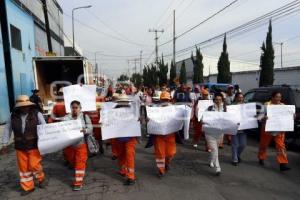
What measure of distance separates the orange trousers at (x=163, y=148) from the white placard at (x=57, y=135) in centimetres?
155

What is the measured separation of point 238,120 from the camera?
288 inches

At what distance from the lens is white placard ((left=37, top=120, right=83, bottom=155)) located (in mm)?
5975

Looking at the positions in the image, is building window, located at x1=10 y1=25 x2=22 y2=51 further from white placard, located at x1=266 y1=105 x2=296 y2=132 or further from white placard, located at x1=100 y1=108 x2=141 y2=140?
white placard, located at x1=266 y1=105 x2=296 y2=132

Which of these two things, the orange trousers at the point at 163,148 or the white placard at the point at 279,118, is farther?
the white placard at the point at 279,118

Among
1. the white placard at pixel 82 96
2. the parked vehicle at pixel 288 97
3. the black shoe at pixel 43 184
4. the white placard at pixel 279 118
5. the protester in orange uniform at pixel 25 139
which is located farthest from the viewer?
the parked vehicle at pixel 288 97

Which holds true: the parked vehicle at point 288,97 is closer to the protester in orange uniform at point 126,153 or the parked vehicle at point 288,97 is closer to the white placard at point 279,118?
the white placard at point 279,118

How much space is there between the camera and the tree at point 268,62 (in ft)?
82.4

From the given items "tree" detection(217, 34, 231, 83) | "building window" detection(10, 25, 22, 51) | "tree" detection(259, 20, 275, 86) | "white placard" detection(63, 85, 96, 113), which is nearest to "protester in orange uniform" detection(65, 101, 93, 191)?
"white placard" detection(63, 85, 96, 113)

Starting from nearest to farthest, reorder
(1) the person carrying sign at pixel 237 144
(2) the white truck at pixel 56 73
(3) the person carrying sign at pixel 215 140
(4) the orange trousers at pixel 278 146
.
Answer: (3) the person carrying sign at pixel 215 140 < (4) the orange trousers at pixel 278 146 < (1) the person carrying sign at pixel 237 144 < (2) the white truck at pixel 56 73

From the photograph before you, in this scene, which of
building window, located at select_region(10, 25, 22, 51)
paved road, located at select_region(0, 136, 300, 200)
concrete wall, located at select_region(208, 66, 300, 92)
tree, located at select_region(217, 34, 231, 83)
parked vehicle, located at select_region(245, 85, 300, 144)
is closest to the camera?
paved road, located at select_region(0, 136, 300, 200)

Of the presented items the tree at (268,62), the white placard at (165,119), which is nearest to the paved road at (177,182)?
the white placard at (165,119)

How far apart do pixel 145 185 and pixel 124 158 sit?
0.75m

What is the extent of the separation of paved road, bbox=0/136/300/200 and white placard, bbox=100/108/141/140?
2.93ft

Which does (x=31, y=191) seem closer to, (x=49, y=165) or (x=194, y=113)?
(x=49, y=165)
